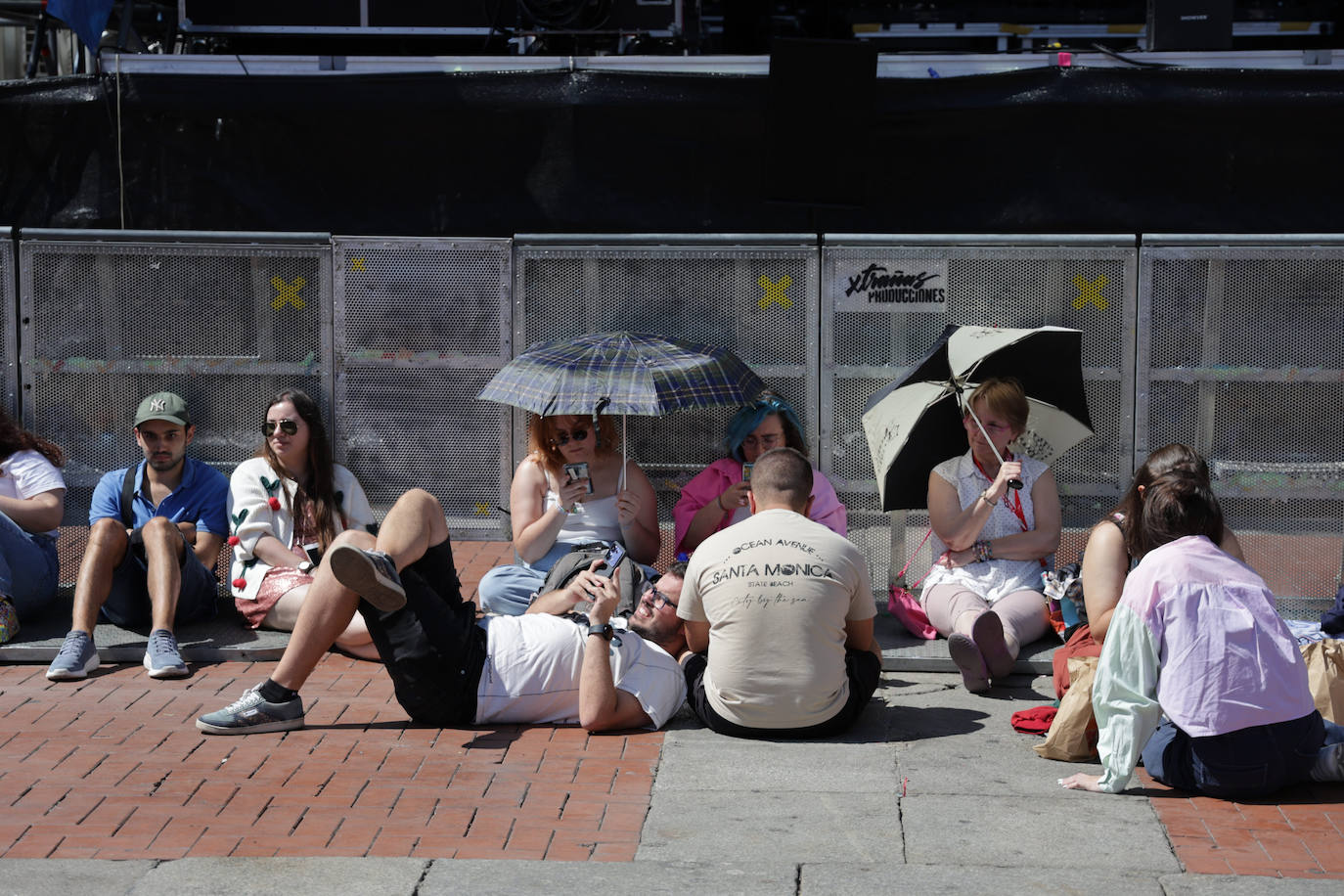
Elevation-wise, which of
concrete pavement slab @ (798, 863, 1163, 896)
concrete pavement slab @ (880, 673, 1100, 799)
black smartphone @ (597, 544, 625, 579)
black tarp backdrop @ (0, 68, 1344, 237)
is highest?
black tarp backdrop @ (0, 68, 1344, 237)

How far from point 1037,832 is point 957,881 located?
0.51m

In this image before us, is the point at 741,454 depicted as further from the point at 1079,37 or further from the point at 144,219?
the point at 1079,37

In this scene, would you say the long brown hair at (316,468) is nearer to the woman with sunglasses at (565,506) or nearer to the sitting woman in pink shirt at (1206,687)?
the woman with sunglasses at (565,506)

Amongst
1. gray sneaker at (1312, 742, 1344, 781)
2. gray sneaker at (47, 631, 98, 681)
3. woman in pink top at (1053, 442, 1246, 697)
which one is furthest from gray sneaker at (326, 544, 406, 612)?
gray sneaker at (1312, 742, 1344, 781)

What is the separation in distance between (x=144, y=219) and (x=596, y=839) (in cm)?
648

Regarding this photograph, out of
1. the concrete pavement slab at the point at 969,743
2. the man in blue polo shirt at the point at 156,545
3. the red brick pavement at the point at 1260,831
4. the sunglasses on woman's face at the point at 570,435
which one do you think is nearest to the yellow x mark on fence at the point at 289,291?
the man in blue polo shirt at the point at 156,545

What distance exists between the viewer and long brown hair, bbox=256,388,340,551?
696cm

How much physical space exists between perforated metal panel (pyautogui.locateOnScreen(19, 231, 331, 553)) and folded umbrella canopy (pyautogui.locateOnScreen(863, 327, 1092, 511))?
9.41ft

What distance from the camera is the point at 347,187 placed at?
9477 millimetres

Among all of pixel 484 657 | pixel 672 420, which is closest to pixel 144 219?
pixel 672 420

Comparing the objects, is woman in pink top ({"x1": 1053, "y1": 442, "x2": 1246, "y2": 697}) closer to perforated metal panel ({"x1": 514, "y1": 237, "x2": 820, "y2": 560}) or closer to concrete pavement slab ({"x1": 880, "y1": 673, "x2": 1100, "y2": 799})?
concrete pavement slab ({"x1": 880, "y1": 673, "x2": 1100, "y2": 799})

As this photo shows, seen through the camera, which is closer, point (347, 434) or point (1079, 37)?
point (347, 434)

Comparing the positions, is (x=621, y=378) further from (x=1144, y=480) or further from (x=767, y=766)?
(x=1144, y=480)

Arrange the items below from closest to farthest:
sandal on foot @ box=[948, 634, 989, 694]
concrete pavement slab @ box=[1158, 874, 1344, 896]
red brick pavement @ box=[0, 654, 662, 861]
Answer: concrete pavement slab @ box=[1158, 874, 1344, 896], red brick pavement @ box=[0, 654, 662, 861], sandal on foot @ box=[948, 634, 989, 694]
